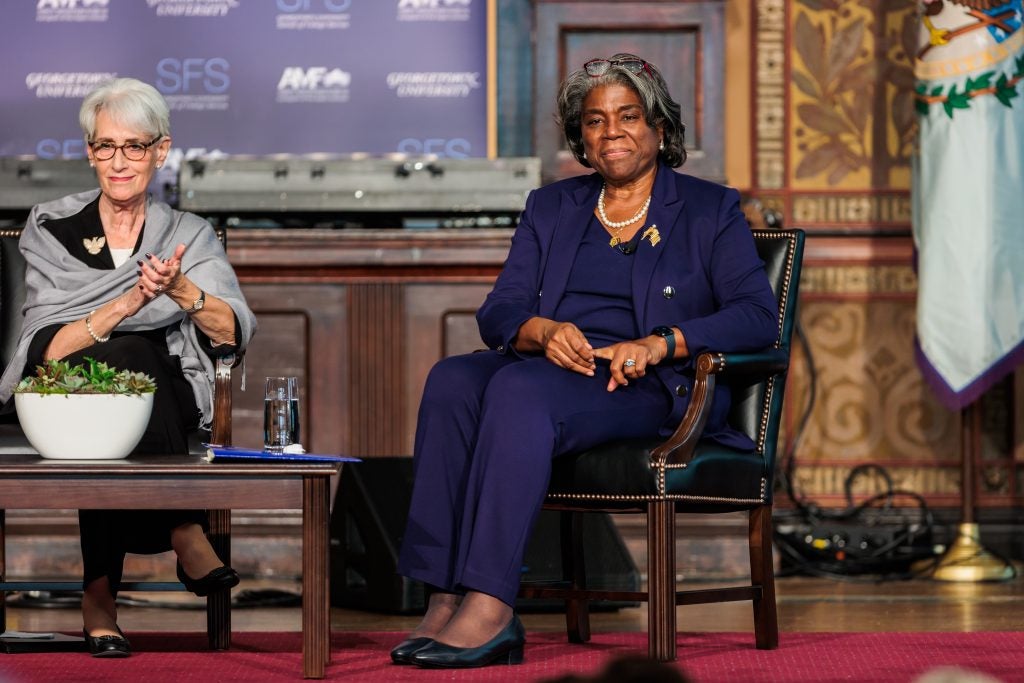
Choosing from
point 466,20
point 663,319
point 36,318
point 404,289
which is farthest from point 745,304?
point 466,20

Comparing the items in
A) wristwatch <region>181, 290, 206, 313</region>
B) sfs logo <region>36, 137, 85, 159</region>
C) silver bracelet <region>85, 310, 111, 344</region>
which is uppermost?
sfs logo <region>36, 137, 85, 159</region>

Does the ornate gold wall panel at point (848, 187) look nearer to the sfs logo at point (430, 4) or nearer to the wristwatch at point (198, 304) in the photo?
the sfs logo at point (430, 4)

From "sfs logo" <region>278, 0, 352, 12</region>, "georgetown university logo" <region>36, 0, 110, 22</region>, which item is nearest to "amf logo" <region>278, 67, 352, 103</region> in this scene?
"sfs logo" <region>278, 0, 352, 12</region>

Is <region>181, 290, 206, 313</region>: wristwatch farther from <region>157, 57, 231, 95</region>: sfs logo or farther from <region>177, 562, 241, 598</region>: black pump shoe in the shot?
<region>157, 57, 231, 95</region>: sfs logo

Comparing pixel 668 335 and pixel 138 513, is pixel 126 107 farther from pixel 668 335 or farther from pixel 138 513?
pixel 668 335

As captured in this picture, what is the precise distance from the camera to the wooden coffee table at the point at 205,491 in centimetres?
251

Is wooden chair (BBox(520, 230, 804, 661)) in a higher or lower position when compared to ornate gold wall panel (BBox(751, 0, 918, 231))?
lower

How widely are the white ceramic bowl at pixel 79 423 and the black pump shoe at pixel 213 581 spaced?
1.02 feet

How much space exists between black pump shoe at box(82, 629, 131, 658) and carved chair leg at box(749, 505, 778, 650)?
115 centimetres

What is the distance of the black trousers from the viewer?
2883 millimetres

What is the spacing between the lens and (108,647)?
9.27 feet

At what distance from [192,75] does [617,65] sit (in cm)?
225

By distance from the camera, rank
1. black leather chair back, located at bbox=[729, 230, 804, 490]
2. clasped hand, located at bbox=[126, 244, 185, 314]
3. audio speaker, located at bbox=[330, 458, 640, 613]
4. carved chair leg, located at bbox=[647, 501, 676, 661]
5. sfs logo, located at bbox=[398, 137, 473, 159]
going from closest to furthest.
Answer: carved chair leg, located at bbox=[647, 501, 676, 661] < clasped hand, located at bbox=[126, 244, 185, 314] < black leather chair back, located at bbox=[729, 230, 804, 490] < audio speaker, located at bbox=[330, 458, 640, 613] < sfs logo, located at bbox=[398, 137, 473, 159]

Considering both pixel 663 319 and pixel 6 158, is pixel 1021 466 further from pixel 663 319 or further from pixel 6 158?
pixel 6 158
